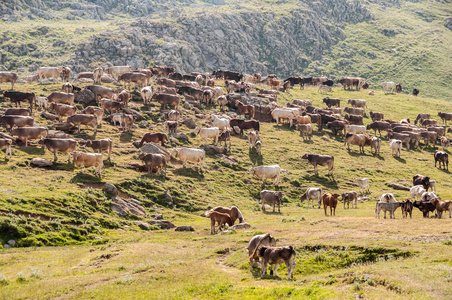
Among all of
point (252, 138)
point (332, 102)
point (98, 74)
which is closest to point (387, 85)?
point (332, 102)

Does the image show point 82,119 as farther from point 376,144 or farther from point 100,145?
point 376,144

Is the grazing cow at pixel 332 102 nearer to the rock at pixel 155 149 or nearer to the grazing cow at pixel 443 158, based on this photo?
the grazing cow at pixel 443 158

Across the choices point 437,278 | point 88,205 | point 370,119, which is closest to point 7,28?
point 370,119

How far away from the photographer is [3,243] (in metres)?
22.0

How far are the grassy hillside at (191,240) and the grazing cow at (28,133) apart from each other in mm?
913

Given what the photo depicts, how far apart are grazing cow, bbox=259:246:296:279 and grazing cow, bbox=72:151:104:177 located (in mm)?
21039

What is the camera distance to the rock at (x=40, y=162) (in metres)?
34.2

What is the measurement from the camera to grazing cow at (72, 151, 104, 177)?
3456cm

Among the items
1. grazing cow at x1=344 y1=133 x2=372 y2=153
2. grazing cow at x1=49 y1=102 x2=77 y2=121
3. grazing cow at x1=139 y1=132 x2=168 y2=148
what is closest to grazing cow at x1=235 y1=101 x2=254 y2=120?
grazing cow at x1=344 y1=133 x2=372 y2=153

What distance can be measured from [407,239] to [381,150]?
41.9 m

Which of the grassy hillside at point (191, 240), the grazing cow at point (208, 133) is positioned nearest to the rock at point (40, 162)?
the grassy hillside at point (191, 240)

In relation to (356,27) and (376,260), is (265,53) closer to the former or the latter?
(356,27)

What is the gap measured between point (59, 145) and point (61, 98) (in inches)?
624

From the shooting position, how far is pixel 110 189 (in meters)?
31.9
